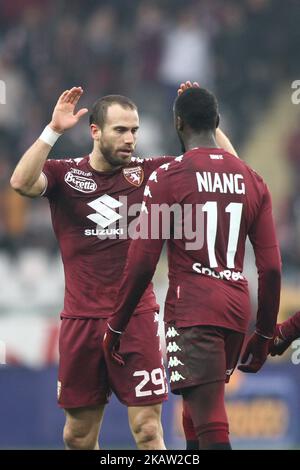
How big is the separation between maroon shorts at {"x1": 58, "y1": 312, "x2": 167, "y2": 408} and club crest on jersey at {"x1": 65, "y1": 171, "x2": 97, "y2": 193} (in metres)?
0.81

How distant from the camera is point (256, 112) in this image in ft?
53.1

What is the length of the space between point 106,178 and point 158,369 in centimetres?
122

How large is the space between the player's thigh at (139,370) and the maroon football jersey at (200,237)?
0.82m

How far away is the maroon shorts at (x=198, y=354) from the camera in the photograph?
20.0ft

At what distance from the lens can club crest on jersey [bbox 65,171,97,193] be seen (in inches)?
288

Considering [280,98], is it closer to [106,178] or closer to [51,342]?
[51,342]

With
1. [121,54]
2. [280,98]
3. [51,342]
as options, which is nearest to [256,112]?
[280,98]

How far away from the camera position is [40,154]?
7027 millimetres

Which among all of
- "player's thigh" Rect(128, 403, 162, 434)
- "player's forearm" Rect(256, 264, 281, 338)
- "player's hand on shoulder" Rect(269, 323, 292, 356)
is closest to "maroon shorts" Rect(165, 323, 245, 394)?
"player's forearm" Rect(256, 264, 281, 338)

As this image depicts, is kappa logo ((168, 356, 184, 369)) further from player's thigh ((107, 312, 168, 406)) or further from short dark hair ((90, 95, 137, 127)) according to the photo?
short dark hair ((90, 95, 137, 127))

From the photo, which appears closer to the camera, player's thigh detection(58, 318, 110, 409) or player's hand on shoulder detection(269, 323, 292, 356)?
player's hand on shoulder detection(269, 323, 292, 356)
